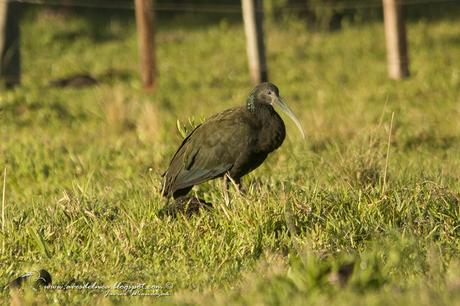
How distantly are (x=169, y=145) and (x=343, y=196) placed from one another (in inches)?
185

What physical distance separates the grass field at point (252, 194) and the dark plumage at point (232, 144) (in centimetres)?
27

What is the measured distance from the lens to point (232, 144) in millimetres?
8633

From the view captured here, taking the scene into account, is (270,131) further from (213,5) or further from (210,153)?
(213,5)

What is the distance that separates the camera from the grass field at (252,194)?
6.56 metres

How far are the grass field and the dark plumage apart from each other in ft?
0.88

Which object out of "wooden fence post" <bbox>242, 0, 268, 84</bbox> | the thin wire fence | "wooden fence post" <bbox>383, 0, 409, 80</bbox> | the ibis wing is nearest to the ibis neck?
the ibis wing

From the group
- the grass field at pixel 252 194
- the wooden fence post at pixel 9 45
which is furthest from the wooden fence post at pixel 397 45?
the wooden fence post at pixel 9 45

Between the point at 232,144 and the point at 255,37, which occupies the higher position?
the point at 232,144

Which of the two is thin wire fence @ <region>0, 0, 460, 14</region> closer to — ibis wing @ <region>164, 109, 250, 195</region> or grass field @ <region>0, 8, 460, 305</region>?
grass field @ <region>0, 8, 460, 305</region>

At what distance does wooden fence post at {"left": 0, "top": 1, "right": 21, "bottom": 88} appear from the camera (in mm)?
17547

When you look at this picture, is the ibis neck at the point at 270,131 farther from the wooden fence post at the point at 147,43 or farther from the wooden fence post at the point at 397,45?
the wooden fence post at the point at 147,43

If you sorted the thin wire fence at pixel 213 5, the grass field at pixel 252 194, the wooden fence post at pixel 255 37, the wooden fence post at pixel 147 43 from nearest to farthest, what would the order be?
1. the grass field at pixel 252 194
2. the wooden fence post at pixel 255 37
3. the wooden fence post at pixel 147 43
4. the thin wire fence at pixel 213 5

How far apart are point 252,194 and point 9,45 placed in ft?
34.6

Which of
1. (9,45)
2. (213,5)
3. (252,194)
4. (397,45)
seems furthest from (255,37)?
(252,194)
